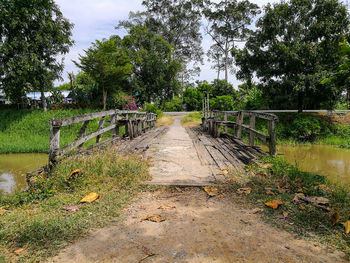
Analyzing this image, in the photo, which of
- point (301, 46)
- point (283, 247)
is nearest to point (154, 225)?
point (283, 247)

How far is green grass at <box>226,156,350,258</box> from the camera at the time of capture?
2648mm

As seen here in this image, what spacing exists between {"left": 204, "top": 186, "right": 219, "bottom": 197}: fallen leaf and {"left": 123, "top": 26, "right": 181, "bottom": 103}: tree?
28434 mm

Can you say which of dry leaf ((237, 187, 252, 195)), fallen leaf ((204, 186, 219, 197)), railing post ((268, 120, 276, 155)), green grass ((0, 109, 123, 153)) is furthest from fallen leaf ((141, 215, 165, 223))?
green grass ((0, 109, 123, 153))

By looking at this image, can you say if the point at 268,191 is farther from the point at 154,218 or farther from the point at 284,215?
the point at 154,218

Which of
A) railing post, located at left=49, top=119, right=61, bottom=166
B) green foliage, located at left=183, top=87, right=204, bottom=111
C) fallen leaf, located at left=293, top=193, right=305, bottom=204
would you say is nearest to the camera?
fallen leaf, located at left=293, top=193, right=305, bottom=204

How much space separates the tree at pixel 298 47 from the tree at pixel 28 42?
17.0 metres

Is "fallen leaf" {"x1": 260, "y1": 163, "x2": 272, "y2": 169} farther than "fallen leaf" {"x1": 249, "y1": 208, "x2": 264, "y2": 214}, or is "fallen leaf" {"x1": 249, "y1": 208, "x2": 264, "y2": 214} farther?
"fallen leaf" {"x1": 260, "y1": 163, "x2": 272, "y2": 169}

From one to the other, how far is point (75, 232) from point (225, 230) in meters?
1.75

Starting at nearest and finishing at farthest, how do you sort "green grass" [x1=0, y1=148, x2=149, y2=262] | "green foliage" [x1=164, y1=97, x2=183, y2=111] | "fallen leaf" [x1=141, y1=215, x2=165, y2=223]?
"green grass" [x1=0, y1=148, x2=149, y2=262] → "fallen leaf" [x1=141, y1=215, x2=165, y2=223] → "green foliage" [x1=164, y1=97, x2=183, y2=111]

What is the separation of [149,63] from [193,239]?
30.6 meters

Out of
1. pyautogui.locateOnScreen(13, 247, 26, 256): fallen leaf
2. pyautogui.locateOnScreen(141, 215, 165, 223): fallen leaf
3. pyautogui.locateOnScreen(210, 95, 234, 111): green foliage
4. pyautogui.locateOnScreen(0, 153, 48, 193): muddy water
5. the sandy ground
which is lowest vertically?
pyautogui.locateOnScreen(0, 153, 48, 193): muddy water

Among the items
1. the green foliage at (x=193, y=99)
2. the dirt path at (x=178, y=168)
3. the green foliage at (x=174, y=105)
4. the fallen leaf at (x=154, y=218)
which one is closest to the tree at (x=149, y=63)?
the green foliage at (x=174, y=105)

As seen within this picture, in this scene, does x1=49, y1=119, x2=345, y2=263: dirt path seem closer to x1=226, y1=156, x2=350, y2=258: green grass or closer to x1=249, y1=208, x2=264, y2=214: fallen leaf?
x1=249, y1=208, x2=264, y2=214: fallen leaf

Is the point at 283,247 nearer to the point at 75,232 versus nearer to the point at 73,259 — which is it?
the point at 73,259
